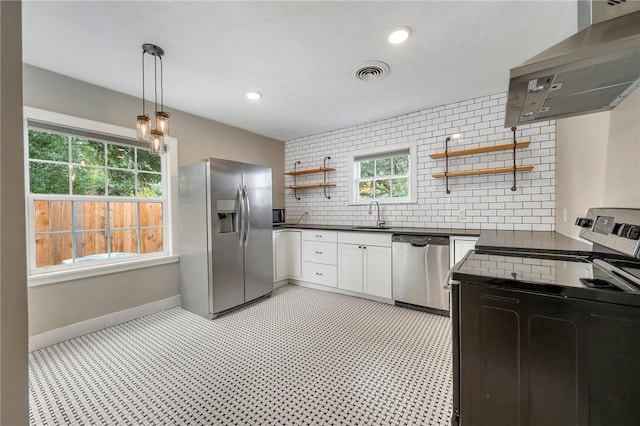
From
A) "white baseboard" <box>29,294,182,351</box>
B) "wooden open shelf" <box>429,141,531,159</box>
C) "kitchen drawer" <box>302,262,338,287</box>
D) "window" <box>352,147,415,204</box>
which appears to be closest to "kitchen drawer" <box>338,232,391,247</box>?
"kitchen drawer" <box>302,262,338,287</box>

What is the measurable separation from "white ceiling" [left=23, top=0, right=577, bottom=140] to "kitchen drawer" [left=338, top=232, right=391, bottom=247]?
1.68 m

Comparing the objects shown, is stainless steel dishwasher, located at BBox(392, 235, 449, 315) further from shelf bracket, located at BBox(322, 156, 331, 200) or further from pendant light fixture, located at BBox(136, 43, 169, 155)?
pendant light fixture, located at BBox(136, 43, 169, 155)

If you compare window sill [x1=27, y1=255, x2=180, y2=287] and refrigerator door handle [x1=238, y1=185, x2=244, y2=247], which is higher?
refrigerator door handle [x1=238, y1=185, x2=244, y2=247]

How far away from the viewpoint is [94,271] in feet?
8.61

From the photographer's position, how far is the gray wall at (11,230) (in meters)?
0.85

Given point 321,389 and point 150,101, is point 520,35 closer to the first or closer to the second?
point 321,389

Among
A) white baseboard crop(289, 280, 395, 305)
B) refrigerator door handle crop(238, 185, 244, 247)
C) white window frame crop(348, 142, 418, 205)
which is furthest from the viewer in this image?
white window frame crop(348, 142, 418, 205)

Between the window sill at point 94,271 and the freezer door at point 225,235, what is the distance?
0.77 meters

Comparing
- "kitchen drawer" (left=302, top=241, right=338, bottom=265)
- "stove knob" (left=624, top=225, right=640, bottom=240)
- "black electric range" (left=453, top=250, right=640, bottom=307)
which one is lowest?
"kitchen drawer" (left=302, top=241, right=338, bottom=265)

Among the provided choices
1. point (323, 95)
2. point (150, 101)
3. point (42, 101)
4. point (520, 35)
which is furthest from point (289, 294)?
point (520, 35)

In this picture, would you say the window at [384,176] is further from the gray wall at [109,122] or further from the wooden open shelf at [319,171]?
the gray wall at [109,122]

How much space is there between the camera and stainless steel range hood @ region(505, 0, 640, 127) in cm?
93

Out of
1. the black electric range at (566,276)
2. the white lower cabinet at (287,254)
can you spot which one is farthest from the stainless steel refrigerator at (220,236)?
the black electric range at (566,276)

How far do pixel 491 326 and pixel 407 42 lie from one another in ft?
6.87
